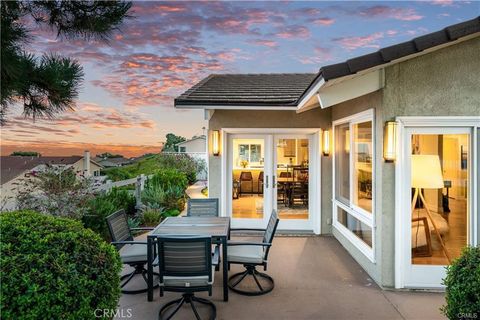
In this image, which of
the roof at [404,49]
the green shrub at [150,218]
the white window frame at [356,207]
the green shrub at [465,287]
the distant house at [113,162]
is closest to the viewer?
the green shrub at [465,287]

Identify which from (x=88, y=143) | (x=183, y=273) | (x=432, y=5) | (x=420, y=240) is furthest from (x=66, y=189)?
(x=432, y=5)

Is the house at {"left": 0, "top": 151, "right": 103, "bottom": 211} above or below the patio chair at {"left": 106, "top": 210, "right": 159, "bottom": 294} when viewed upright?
above

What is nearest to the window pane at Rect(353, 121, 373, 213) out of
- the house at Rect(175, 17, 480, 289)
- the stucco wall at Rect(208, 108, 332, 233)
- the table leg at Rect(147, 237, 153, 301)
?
the house at Rect(175, 17, 480, 289)

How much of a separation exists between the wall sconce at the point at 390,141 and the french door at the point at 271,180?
3.58 meters

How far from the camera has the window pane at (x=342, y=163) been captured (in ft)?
23.1

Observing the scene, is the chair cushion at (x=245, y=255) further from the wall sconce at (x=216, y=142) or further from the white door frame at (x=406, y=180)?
the wall sconce at (x=216, y=142)

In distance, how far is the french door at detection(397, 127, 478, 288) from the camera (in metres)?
4.95

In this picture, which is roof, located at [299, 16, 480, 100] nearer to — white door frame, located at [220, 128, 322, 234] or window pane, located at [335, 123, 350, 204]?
window pane, located at [335, 123, 350, 204]

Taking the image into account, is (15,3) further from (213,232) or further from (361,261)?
(361,261)

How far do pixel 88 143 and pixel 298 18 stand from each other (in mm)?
7163

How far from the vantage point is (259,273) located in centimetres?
559

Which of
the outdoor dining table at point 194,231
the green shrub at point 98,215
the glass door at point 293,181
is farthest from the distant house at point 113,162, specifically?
the outdoor dining table at point 194,231

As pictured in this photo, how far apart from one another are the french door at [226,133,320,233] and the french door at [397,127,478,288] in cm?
351

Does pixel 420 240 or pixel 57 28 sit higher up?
pixel 57 28
